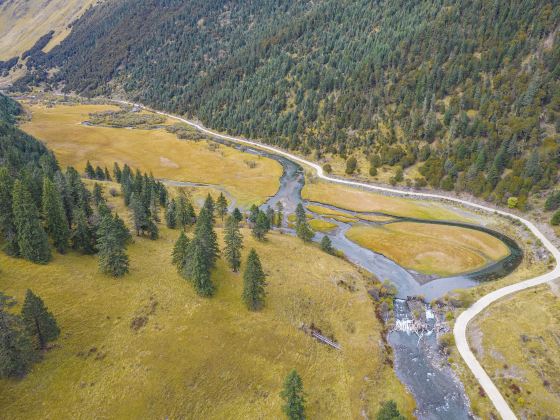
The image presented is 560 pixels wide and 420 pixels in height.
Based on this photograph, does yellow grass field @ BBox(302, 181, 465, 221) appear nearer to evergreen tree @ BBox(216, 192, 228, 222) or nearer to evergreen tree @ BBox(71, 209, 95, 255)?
evergreen tree @ BBox(216, 192, 228, 222)

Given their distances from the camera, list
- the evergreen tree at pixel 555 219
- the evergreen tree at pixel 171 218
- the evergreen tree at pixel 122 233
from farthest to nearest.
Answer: the evergreen tree at pixel 555 219
the evergreen tree at pixel 171 218
the evergreen tree at pixel 122 233

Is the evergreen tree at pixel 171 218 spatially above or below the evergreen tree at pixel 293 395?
below

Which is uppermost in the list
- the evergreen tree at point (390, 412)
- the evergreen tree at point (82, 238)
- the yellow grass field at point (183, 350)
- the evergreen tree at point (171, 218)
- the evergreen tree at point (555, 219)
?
the evergreen tree at point (555, 219)

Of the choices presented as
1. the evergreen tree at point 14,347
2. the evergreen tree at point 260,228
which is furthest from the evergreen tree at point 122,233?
the evergreen tree at point 14,347

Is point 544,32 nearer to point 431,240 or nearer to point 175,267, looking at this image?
point 431,240

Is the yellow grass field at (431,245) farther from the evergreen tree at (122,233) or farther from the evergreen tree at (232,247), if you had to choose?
the evergreen tree at (122,233)

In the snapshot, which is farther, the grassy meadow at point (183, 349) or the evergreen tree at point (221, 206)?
the evergreen tree at point (221, 206)
